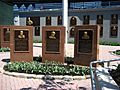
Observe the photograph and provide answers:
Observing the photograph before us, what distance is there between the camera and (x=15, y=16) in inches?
1802

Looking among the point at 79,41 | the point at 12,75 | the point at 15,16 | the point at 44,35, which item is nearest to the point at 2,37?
the point at 44,35

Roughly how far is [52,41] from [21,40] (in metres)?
1.74

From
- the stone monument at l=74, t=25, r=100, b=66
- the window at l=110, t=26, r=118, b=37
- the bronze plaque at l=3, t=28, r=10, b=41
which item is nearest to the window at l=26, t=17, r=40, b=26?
the window at l=110, t=26, r=118, b=37

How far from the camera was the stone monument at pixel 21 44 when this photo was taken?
14938 mm

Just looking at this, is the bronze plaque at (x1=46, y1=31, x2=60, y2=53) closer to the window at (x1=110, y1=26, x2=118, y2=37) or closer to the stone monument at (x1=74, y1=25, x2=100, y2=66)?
the stone monument at (x1=74, y1=25, x2=100, y2=66)

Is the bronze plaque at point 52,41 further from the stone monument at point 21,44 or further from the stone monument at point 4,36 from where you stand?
the stone monument at point 4,36

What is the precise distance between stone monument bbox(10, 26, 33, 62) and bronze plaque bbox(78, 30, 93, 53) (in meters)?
2.77

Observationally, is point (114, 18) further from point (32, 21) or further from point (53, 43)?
point (53, 43)

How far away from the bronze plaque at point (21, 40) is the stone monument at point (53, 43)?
100cm

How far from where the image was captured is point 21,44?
1507 cm

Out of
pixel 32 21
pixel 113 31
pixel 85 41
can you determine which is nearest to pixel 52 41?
pixel 85 41

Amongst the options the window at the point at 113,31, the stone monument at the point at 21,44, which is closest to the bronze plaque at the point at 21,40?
the stone monument at the point at 21,44

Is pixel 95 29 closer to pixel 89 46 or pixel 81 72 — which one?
pixel 89 46

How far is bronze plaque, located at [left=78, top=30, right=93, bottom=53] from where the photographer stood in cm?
1384
